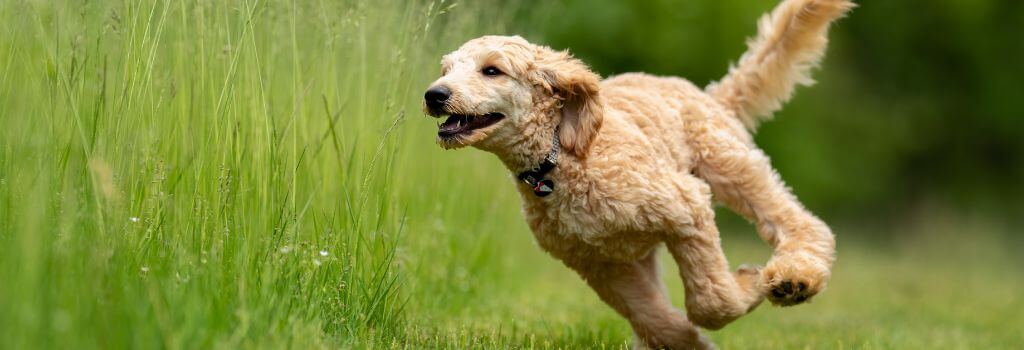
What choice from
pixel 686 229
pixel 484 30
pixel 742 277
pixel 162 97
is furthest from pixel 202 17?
pixel 484 30

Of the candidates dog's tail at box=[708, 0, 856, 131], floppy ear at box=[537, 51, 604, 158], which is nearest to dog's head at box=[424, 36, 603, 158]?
floppy ear at box=[537, 51, 604, 158]

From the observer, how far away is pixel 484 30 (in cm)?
842

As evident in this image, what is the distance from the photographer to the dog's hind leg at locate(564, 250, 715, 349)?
5355mm

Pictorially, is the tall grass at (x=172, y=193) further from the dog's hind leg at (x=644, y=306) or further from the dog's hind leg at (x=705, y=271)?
the dog's hind leg at (x=705, y=271)

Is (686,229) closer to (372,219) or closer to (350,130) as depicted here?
(372,219)

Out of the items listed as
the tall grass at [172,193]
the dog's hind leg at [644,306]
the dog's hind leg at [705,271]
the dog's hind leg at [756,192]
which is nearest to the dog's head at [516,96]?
the tall grass at [172,193]

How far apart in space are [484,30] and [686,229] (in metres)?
3.89

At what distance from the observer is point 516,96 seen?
4.62 m

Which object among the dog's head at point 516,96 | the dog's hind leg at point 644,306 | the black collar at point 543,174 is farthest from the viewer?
the dog's hind leg at point 644,306

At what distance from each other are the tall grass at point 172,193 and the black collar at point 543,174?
23.3 inches

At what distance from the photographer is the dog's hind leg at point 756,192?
17.8ft

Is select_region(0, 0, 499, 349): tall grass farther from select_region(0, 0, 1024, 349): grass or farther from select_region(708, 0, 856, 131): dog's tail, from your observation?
select_region(708, 0, 856, 131): dog's tail

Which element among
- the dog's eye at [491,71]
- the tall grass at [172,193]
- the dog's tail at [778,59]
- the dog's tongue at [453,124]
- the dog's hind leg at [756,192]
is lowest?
the tall grass at [172,193]

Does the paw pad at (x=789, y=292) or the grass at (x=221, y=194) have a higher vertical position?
the paw pad at (x=789, y=292)
